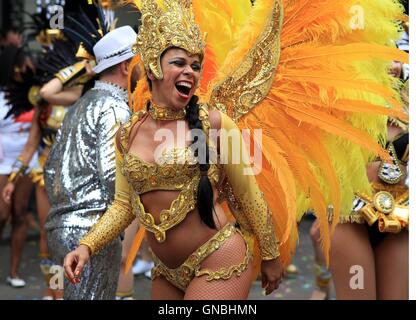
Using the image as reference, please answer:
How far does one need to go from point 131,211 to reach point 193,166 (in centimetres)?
43

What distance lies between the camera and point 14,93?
7.35m

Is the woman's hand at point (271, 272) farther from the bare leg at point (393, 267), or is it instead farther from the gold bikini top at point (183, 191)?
the bare leg at point (393, 267)

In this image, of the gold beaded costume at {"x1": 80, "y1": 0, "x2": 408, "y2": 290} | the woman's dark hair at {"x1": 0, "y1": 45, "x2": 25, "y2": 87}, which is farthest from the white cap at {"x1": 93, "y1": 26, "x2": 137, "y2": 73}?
the woman's dark hair at {"x1": 0, "y1": 45, "x2": 25, "y2": 87}

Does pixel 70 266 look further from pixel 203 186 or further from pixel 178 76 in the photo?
pixel 178 76

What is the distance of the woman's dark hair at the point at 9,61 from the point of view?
24.8 feet

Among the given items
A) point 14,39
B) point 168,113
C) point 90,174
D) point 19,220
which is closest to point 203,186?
point 168,113

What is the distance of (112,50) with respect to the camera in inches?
183

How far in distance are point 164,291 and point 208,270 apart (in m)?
0.29

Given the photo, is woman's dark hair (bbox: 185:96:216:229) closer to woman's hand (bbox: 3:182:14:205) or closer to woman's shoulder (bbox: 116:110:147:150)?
woman's shoulder (bbox: 116:110:147:150)

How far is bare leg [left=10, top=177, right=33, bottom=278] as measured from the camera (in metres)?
7.48

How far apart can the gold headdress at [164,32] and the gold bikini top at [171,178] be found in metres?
0.26

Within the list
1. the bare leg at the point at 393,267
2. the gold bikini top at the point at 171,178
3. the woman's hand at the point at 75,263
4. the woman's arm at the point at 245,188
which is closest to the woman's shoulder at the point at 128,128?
the gold bikini top at the point at 171,178
